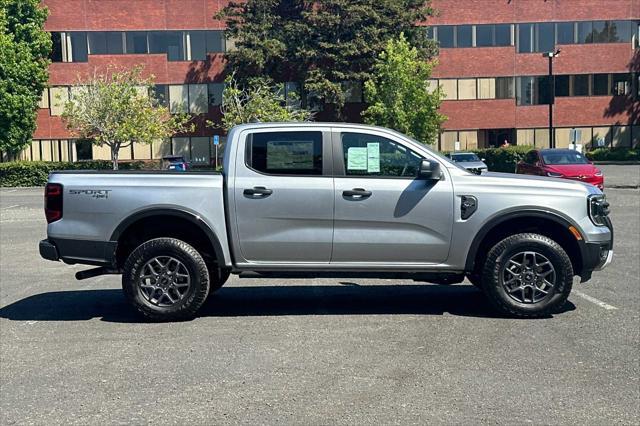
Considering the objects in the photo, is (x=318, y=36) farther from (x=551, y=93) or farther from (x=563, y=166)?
(x=563, y=166)

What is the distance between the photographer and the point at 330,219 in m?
7.13

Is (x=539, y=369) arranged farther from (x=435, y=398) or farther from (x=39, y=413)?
(x=39, y=413)

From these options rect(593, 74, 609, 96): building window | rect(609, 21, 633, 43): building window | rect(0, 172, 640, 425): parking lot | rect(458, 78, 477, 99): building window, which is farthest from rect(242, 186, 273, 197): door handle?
rect(609, 21, 633, 43): building window

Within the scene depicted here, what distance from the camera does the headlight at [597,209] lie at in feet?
23.8

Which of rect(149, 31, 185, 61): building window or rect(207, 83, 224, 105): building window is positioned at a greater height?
rect(149, 31, 185, 61): building window

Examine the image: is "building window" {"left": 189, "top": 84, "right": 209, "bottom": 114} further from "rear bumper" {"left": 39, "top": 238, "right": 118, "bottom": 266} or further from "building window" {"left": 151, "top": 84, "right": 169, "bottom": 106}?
"rear bumper" {"left": 39, "top": 238, "right": 118, "bottom": 266}

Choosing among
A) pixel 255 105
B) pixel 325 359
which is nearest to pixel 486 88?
pixel 255 105

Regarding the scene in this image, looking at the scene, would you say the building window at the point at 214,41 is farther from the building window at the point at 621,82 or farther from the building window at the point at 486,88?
the building window at the point at 621,82

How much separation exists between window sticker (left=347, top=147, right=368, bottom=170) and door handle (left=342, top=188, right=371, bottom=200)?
268 millimetres

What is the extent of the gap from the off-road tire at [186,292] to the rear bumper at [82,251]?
254 millimetres

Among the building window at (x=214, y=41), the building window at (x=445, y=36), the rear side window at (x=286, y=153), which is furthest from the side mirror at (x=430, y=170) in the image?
the building window at (x=445, y=36)

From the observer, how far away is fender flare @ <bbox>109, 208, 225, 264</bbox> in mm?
7102

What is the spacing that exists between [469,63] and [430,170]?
150 feet

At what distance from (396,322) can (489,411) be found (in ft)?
8.04
